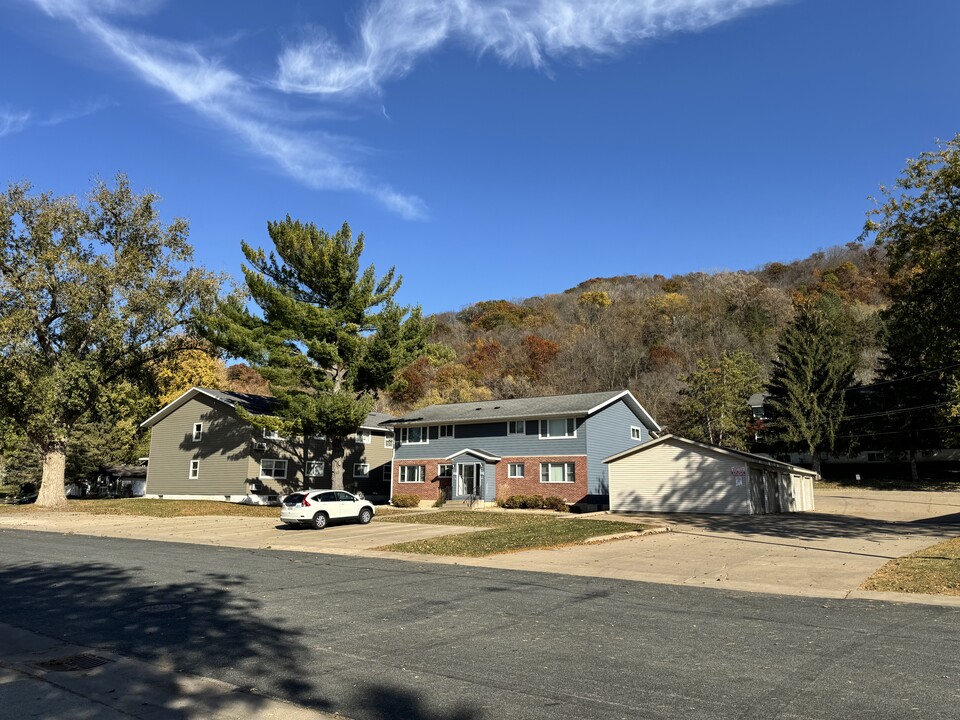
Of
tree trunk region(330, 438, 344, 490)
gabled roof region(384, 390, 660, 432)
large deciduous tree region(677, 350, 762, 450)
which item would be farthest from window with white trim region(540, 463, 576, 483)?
large deciduous tree region(677, 350, 762, 450)

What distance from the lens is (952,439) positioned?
2775 cm

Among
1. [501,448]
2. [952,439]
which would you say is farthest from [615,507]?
[952,439]

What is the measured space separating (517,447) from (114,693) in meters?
35.2

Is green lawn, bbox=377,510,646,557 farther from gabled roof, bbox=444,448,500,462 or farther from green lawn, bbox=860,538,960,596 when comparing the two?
gabled roof, bbox=444,448,500,462

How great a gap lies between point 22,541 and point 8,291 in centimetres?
1813

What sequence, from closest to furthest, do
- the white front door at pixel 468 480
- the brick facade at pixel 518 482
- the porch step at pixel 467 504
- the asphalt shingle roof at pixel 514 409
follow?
the brick facade at pixel 518 482 → the porch step at pixel 467 504 → the asphalt shingle roof at pixel 514 409 → the white front door at pixel 468 480

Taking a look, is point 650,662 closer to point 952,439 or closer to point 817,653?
point 817,653

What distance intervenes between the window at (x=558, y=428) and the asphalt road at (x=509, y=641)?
26.0 m

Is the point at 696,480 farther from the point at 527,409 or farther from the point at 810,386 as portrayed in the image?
the point at 810,386

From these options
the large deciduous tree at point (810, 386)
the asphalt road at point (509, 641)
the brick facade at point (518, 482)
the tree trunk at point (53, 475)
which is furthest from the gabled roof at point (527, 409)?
the asphalt road at point (509, 641)

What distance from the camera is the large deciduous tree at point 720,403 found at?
2068 inches

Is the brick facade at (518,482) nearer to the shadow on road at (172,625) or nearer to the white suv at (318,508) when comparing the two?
the white suv at (318,508)

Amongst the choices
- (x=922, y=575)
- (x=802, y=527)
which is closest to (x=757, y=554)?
(x=922, y=575)

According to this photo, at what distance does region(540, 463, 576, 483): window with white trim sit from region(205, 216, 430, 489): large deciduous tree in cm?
1074
